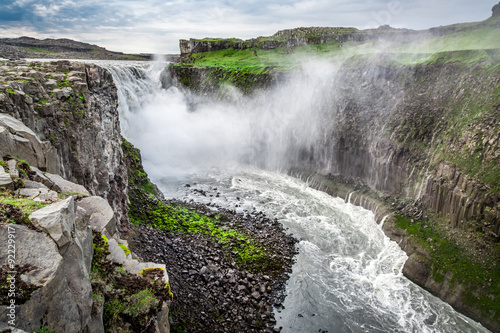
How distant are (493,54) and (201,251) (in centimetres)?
2867

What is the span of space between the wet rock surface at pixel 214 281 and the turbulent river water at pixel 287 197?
114 cm

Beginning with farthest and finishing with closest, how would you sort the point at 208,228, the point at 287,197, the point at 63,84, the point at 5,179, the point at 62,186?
the point at 287,197 → the point at 208,228 → the point at 63,84 → the point at 62,186 → the point at 5,179

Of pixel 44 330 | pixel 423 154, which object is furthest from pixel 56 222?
pixel 423 154

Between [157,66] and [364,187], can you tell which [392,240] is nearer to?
[364,187]

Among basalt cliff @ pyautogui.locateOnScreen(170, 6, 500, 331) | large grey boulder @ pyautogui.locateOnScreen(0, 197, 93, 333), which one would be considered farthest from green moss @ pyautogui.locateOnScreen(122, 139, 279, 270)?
large grey boulder @ pyautogui.locateOnScreen(0, 197, 93, 333)

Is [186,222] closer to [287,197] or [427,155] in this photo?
[287,197]

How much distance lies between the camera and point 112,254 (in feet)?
31.1

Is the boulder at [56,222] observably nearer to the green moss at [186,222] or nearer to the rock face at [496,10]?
the green moss at [186,222]

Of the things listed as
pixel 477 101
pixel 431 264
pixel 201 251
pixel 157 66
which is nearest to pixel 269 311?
pixel 201 251

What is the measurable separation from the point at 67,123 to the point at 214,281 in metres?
11.4

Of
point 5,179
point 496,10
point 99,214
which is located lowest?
point 99,214

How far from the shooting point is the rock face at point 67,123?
11.2 metres

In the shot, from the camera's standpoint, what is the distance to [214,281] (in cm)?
1741

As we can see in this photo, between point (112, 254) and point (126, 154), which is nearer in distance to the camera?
point (112, 254)
